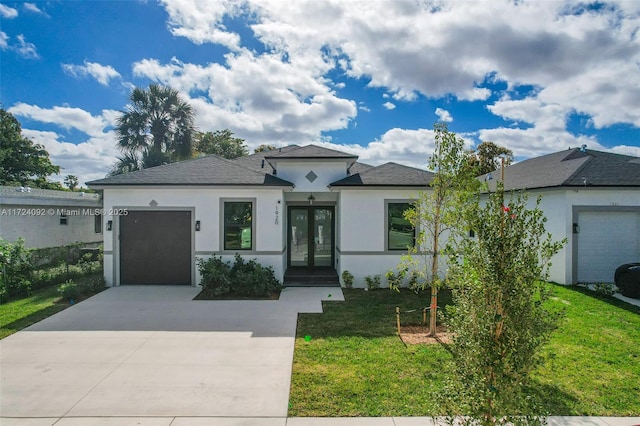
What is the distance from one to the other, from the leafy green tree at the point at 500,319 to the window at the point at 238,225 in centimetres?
868

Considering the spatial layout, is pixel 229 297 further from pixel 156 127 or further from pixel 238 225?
pixel 156 127

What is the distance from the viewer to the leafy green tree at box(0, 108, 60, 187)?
29844mm

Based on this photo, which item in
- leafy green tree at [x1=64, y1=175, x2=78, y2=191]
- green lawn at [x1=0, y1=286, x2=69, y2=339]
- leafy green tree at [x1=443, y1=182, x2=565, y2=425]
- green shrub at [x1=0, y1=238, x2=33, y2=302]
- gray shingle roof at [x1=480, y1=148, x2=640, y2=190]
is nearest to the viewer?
leafy green tree at [x1=443, y1=182, x2=565, y2=425]

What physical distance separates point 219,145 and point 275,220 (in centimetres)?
2677

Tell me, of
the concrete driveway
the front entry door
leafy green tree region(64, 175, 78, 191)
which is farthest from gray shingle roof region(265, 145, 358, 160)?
leafy green tree region(64, 175, 78, 191)

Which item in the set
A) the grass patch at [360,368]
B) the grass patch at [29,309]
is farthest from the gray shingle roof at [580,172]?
the grass patch at [29,309]

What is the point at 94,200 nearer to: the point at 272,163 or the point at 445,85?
the point at 272,163

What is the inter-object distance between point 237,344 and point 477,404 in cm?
477

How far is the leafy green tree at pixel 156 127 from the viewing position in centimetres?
1973

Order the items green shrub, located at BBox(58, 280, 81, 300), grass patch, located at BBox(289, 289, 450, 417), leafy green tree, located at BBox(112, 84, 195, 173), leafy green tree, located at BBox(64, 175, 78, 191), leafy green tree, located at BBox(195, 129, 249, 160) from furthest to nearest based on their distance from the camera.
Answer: leafy green tree, located at BBox(64, 175, 78, 191)
leafy green tree, located at BBox(195, 129, 249, 160)
leafy green tree, located at BBox(112, 84, 195, 173)
green shrub, located at BBox(58, 280, 81, 300)
grass patch, located at BBox(289, 289, 450, 417)

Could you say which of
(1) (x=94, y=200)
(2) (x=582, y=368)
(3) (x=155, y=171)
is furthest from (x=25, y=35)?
(2) (x=582, y=368)

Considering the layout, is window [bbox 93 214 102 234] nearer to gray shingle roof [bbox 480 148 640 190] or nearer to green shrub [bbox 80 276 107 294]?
green shrub [bbox 80 276 107 294]

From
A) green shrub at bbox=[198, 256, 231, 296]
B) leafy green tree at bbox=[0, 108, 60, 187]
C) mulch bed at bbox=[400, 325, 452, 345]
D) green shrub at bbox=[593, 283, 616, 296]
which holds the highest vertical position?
leafy green tree at bbox=[0, 108, 60, 187]

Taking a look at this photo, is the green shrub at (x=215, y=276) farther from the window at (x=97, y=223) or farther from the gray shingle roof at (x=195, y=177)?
the window at (x=97, y=223)
